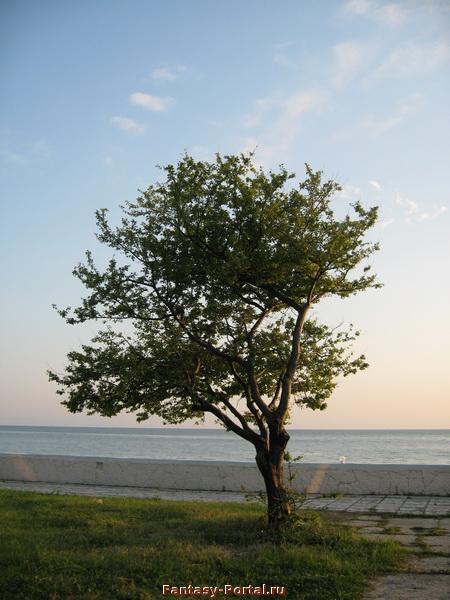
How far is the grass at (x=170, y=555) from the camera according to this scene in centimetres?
648

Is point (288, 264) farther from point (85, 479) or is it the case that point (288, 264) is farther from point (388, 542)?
point (85, 479)

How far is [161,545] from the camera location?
27.5 feet

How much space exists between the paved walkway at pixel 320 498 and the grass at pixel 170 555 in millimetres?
1656

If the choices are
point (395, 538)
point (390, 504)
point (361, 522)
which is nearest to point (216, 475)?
point (390, 504)

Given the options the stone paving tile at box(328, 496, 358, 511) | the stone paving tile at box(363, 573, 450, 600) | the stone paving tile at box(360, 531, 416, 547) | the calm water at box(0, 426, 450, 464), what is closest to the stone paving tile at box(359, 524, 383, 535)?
the stone paving tile at box(360, 531, 416, 547)

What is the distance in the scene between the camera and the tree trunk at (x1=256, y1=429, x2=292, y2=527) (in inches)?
367

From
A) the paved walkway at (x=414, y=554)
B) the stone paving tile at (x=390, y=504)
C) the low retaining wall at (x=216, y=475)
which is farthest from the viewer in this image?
the low retaining wall at (x=216, y=475)

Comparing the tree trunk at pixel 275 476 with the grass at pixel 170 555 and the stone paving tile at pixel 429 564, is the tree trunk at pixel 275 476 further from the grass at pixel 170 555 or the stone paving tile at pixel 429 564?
the stone paving tile at pixel 429 564

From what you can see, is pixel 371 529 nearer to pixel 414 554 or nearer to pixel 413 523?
Result: pixel 413 523

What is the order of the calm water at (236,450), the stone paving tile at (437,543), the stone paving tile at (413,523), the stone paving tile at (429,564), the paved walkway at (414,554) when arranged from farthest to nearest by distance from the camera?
1. the calm water at (236,450)
2. the stone paving tile at (413,523)
3. the stone paving tile at (437,543)
4. the stone paving tile at (429,564)
5. the paved walkway at (414,554)

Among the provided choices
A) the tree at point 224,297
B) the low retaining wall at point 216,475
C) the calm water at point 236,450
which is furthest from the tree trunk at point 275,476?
the calm water at point 236,450

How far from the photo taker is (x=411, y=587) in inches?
256

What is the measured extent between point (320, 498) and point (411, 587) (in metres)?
6.37

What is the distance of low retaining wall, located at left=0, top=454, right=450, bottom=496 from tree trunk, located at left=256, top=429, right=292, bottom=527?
5256mm
